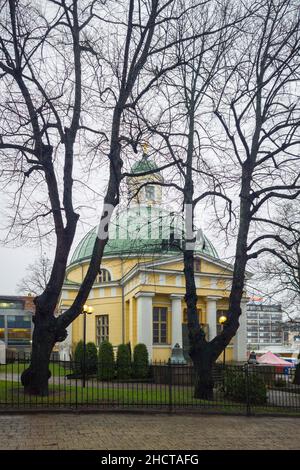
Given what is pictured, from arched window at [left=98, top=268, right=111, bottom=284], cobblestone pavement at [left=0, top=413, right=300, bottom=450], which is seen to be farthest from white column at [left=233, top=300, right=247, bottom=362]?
cobblestone pavement at [left=0, top=413, right=300, bottom=450]

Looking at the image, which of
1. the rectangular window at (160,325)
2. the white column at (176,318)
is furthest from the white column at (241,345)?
the rectangular window at (160,325)

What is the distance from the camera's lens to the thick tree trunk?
1565cm

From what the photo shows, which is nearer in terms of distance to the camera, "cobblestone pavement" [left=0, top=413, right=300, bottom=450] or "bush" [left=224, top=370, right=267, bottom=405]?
"cobblestone pavement" [left=0, top=413, right=300, bottom=450]

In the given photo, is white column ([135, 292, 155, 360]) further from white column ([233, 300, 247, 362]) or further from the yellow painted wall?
white column ([233, 300, 247, 362])

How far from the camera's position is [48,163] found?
16172 millimetres

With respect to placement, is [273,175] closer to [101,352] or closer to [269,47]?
[269,47]

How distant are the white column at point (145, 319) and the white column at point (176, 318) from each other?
2430 mm

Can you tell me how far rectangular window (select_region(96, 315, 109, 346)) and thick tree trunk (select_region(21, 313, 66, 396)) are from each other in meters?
29.4

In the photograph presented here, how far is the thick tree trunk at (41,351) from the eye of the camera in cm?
1565

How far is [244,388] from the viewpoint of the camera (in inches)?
696

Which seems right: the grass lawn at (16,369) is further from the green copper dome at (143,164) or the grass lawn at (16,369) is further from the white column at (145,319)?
the white column at (145,319)

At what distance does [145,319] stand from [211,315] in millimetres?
6077

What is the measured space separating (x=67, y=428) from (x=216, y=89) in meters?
11.6
